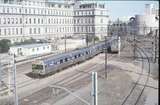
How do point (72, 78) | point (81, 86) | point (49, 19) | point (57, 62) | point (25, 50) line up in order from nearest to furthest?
point (81, 86), point (72, 78), point (57, 62), point (25, 50), point (49, 19)

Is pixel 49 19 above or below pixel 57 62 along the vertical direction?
above

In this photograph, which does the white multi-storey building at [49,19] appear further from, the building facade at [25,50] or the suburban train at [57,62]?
the suburban train at [57,62]

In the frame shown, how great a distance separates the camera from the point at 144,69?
43.2m

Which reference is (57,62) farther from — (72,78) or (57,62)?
(72,78)

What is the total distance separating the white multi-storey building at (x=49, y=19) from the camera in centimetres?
6850

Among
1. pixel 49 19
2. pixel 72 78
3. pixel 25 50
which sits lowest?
pixel 72 78

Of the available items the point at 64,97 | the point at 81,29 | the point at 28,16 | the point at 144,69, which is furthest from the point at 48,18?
the point at 64,97

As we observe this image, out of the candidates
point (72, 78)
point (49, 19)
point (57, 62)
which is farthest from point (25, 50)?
point (49, 19)

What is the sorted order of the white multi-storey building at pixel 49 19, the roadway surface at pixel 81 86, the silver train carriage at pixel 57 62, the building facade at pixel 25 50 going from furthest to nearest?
the white multi-storey building at pixel 49 19 < the building facade at pixel 25 50 < the silver train carriage at pixel 57 62 < the roadway surface at pixel 81 86

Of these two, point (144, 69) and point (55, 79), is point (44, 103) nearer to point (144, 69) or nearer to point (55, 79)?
point (55, 79)

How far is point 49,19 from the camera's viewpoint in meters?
82.1

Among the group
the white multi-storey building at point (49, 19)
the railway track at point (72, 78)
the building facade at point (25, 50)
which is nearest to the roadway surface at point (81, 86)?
the railway track at point (72, 78)

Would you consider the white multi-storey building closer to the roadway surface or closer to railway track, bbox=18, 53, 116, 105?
the roadway surface

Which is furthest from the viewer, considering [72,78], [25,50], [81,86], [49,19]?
A: [49,19]
